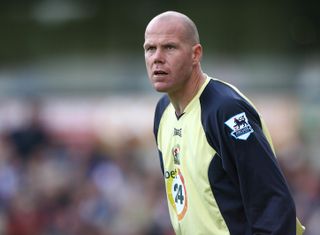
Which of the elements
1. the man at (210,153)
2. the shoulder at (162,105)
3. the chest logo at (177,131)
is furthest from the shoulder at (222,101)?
the shoulder at (162,105)

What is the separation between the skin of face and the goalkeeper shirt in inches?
6.7

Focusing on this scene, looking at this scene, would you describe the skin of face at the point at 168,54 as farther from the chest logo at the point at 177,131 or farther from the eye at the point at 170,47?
the chest logo at the point at 177,131

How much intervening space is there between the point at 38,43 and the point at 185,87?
62.3 ft

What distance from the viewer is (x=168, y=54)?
4754 millimetres

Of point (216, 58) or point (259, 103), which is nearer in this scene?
point (259, 103)

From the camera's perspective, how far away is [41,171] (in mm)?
11688

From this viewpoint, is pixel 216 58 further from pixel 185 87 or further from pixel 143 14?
pixel 185 87

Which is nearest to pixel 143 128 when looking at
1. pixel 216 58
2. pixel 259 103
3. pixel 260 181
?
pixel 259 103

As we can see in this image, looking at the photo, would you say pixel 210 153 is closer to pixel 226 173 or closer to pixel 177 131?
pixel 226 173

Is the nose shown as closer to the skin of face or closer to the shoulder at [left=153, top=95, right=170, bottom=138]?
the skin of face

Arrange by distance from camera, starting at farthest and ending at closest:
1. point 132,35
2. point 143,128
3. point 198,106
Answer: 1. point 132,35
2. point 143,128
3. point 198,106

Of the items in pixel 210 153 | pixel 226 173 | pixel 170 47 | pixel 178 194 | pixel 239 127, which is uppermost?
pixel 170 47

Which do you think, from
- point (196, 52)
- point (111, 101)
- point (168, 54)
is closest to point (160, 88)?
point (168, 54)

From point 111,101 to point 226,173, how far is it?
496 inches
